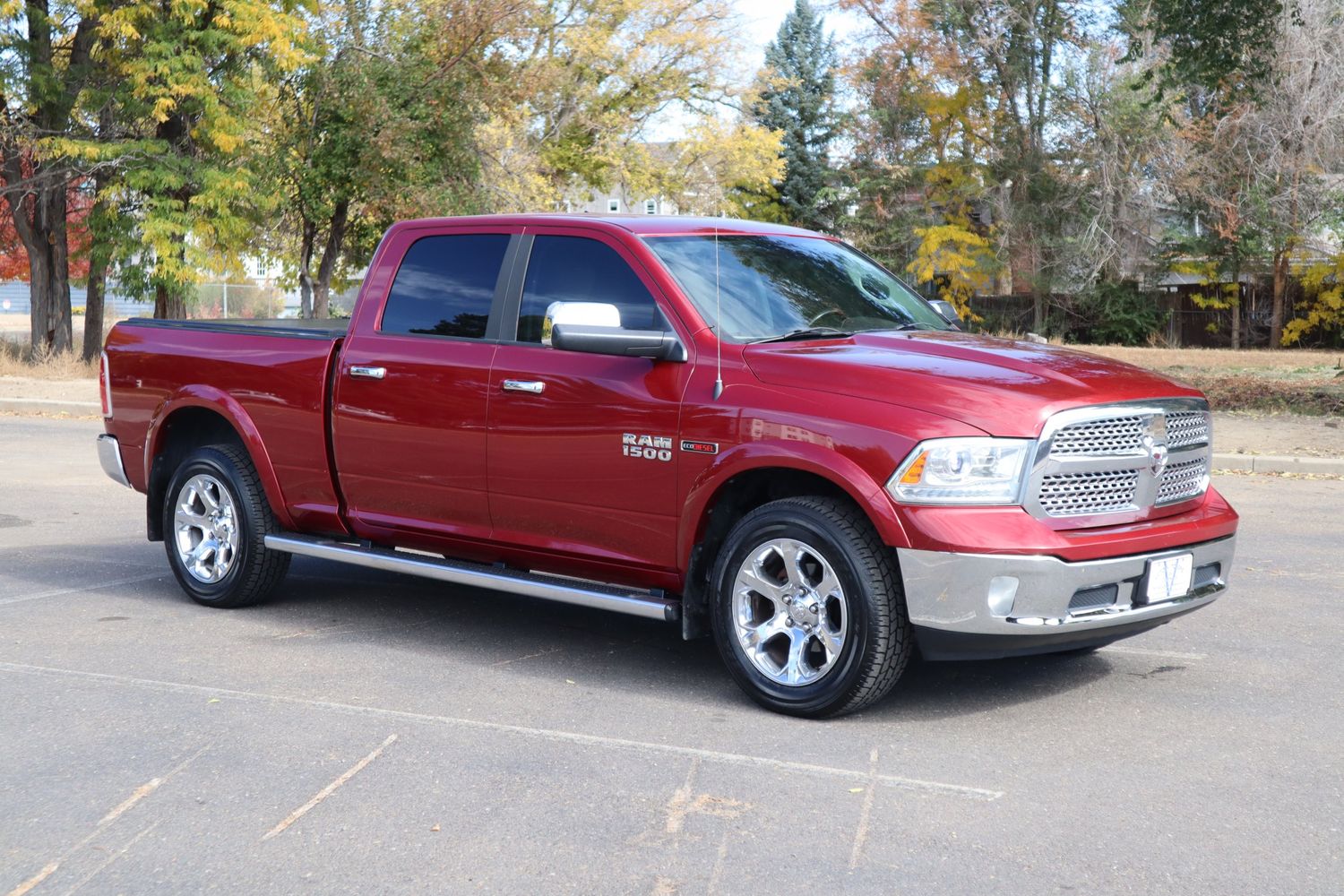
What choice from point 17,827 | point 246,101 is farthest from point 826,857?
point 246,101

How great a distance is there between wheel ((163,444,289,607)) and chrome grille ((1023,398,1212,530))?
4097 millimetres

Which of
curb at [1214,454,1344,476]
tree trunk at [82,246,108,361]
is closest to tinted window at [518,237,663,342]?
curb at [1214,454,1344,476]

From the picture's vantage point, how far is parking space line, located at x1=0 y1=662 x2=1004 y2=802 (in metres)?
4.80

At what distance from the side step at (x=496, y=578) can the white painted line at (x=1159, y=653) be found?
2.21 m

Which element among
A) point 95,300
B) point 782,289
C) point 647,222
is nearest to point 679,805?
point 782,289

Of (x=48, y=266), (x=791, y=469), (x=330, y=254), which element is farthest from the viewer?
(x=330, y=254)

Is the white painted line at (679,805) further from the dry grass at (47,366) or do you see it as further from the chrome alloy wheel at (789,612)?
the dry grass at (47,366)

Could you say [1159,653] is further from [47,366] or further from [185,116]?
[185,116]

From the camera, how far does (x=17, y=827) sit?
4.43 m

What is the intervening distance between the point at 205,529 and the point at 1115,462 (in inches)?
187

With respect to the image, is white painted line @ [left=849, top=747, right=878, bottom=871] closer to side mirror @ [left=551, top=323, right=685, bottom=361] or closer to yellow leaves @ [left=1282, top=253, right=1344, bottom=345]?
side mirror @ [left=551, top=323, right=685, bottom=361]

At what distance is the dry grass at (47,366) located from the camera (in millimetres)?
23312

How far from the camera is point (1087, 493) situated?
5367mm

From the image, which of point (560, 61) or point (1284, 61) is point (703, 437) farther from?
point (560, 61)
